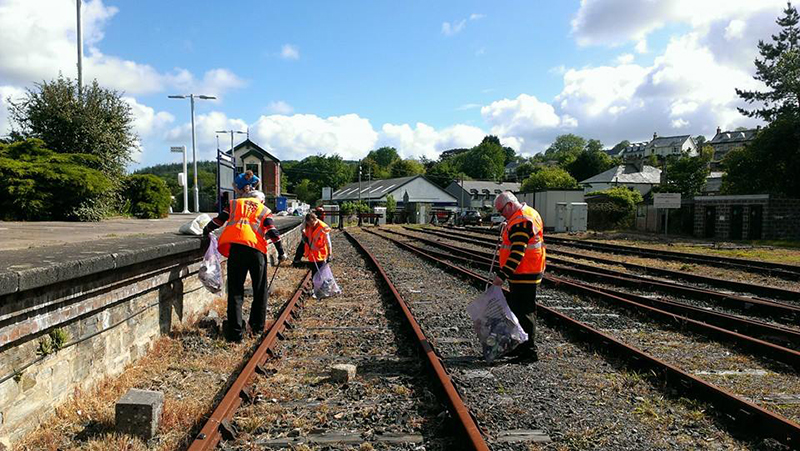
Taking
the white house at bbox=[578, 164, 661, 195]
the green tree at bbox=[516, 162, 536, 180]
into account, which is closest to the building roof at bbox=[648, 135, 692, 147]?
the green tree at bbox=[516, 162, 536, 180]

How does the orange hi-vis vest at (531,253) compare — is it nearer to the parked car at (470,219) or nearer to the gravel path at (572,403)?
the gravel path at (572,403)

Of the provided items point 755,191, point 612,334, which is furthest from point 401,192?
point 612,334

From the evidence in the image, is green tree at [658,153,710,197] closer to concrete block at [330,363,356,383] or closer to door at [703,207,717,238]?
door at [703,207,717,238]

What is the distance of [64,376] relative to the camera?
4008mm

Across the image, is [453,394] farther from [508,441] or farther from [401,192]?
[401,192]

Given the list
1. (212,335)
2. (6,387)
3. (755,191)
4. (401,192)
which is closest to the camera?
(6,387)

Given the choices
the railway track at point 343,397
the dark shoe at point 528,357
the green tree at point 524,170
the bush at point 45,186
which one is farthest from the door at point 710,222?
the green tree at point 524,170

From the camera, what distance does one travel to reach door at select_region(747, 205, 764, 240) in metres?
27.2

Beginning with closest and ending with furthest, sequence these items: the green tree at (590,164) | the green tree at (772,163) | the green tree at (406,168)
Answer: the green tree at (772,163), the green tree at (590,164), the green tree at (406,168)

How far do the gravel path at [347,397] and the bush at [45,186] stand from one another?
8802 mm

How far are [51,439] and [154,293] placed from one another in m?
2.33

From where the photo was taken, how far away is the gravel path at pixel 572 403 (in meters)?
3.88

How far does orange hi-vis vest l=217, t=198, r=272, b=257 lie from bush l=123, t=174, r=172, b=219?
13.6 meters

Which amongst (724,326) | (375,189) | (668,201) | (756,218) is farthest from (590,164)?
(724,326)
